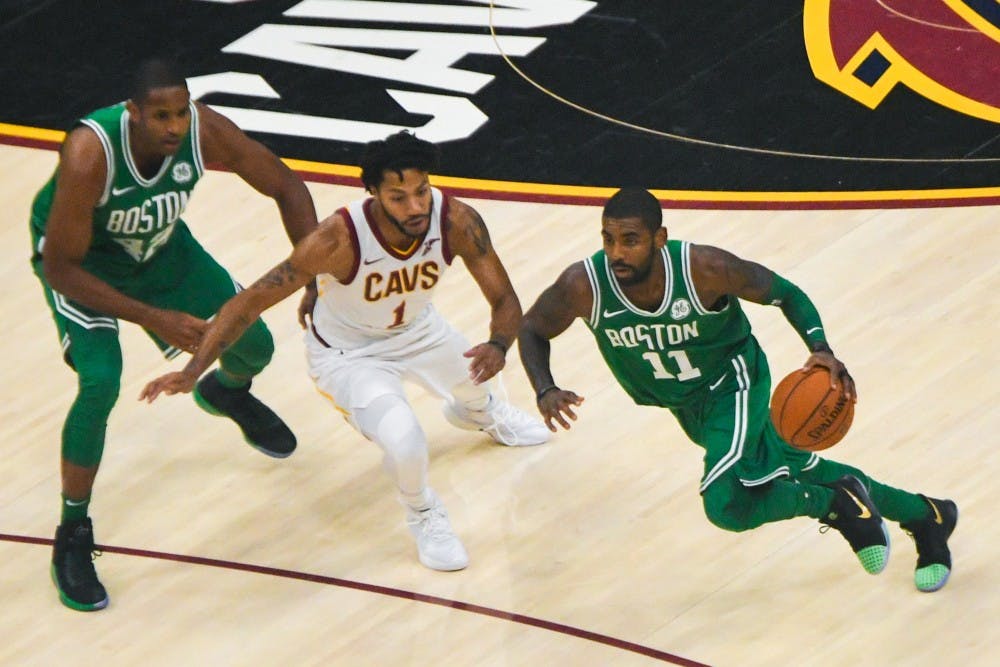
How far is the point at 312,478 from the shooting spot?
24.1ft

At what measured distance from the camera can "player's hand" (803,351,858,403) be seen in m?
5.83

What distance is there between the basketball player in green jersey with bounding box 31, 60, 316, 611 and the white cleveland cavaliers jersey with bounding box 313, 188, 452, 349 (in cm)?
36

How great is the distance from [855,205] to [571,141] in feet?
5.00

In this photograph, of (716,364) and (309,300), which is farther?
(309,300)

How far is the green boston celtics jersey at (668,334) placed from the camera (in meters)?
6.10

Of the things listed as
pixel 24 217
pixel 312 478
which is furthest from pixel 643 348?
pixel 24 217

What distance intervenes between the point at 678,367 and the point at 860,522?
0.80 m

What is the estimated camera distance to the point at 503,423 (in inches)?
290

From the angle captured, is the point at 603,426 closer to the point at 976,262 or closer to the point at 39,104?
the point at 976,262

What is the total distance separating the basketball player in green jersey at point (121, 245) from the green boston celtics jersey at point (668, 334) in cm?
130

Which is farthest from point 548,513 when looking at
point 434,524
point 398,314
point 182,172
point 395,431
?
point 182,172

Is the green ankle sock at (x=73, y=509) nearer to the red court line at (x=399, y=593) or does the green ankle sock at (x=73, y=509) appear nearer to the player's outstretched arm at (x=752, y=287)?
the red court line at (x=399, y=593)

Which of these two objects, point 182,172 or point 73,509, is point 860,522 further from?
point 73,509

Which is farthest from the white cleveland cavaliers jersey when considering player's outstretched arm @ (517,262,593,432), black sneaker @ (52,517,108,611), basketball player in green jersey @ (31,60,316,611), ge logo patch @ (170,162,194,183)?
black sneaker @ (52,517,108,611)
